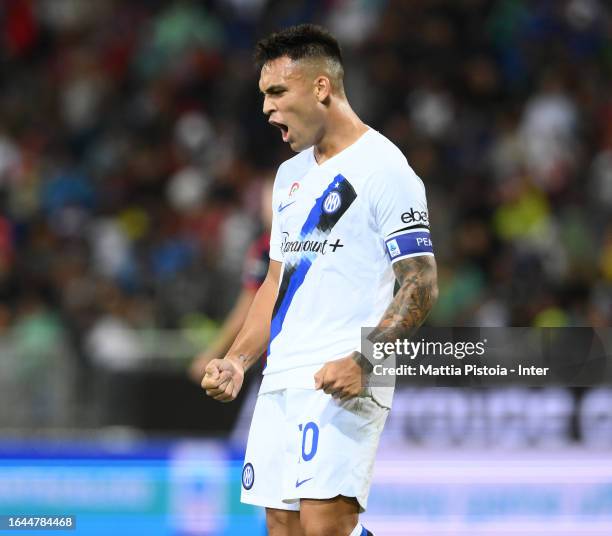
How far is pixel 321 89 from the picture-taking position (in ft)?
14.3

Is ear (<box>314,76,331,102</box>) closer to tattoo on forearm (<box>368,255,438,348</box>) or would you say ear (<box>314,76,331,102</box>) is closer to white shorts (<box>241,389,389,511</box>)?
tattoo on forearm (<box>368,255,438,348</box>)

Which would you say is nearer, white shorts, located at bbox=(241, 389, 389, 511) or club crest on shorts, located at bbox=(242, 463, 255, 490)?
white shorts, located at bbox=(241, 389, 389, 511)

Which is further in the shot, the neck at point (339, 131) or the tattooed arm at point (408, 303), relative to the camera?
the neck at point (339, 131)

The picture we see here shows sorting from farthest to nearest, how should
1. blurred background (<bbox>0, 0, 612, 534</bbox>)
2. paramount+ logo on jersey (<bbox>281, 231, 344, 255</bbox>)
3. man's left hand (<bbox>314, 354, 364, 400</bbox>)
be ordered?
1. blurred background (<bbox>0, 0, 612, 534</bbox>)
2. paramount+ logo on jersey (<bbox>281, 231, 344, 255</bbox>)
3. man's left hand (<bbox>314, 354, 364, 400</bbox>)

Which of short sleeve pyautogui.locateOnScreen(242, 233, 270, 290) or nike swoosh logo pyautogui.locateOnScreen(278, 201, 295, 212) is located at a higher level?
short sleeve pyautogui.locateOnScreen(242, 233, 270, 290)

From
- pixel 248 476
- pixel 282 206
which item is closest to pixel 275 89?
pixel 282 206

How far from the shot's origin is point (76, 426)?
10875 millimetres

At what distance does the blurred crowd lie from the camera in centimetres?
1101

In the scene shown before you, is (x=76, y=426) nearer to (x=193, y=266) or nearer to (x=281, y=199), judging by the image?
(x=193, y=266)

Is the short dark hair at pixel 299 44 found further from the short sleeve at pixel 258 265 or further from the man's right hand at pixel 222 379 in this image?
the short sleeve at pixel 258 265

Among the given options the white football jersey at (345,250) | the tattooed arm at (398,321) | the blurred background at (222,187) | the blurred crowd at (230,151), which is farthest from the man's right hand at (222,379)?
the blurred crowd at (230,151)

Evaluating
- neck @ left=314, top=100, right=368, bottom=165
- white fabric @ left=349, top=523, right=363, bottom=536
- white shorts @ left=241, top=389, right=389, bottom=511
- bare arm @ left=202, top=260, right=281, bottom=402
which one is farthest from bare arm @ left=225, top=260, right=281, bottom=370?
white fabric @ left=349, top=523, right=363, bottom=536

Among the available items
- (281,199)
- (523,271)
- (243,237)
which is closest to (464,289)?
(523,271)

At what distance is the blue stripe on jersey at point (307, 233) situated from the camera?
14.0ft
